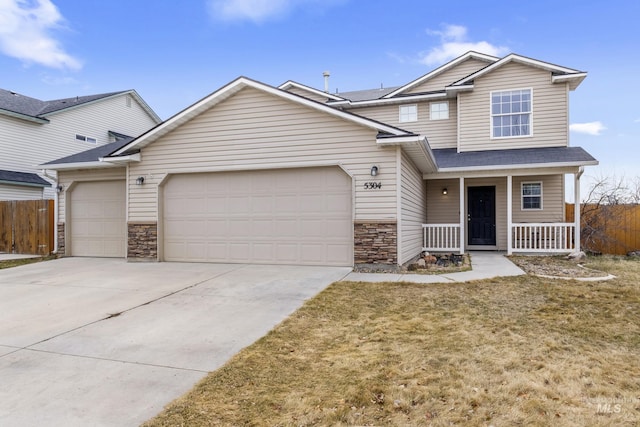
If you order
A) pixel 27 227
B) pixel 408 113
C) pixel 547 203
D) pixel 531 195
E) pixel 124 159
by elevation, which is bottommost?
pixel 27 227

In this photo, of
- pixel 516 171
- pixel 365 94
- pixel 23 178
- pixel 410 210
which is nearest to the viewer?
pixel 410 210

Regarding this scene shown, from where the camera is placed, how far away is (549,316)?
17.3 ft

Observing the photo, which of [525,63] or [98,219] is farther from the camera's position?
[525,63]

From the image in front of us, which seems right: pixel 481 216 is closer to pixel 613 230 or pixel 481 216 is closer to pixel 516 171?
pixel 516 171

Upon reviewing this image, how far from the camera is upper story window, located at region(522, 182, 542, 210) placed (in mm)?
13156

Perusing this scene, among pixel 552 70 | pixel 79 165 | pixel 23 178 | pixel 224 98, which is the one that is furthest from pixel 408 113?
pixel 23 178

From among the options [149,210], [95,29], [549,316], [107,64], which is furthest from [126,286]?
[107,64]

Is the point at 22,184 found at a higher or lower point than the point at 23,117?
lower

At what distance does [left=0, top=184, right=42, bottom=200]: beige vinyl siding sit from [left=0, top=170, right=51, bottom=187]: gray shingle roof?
0.35 meters

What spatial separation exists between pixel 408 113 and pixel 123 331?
12.9m

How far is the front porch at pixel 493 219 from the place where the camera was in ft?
40.4

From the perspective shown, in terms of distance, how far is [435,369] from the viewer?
3.53 m

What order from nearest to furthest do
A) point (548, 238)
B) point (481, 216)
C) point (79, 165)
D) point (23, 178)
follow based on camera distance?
point (79, 165) < point (548, 238) < point (481, 216) < point (23, 178)

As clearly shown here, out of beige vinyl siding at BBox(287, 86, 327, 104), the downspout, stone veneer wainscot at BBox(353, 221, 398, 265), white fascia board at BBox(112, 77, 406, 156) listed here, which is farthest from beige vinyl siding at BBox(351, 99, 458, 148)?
the downspout
